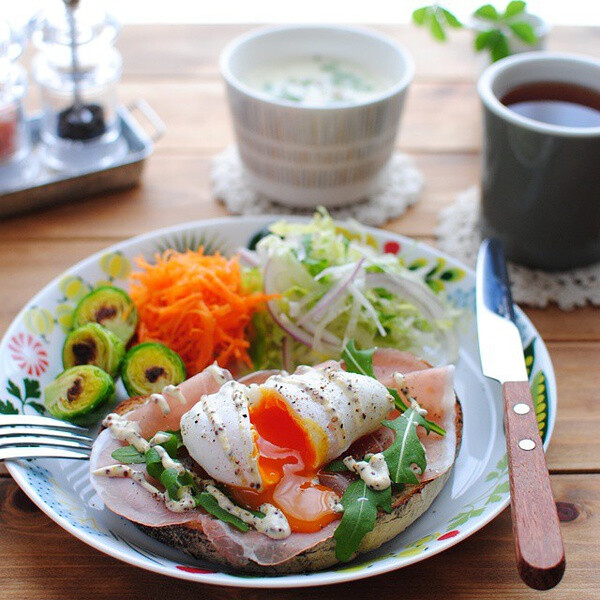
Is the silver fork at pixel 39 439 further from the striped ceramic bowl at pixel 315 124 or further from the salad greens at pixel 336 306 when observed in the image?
the striped ceramic bowl at pixel 315 124

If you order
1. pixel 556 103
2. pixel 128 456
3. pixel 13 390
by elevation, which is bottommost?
pixel 13 390

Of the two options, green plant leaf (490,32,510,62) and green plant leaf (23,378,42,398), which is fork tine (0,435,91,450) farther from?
green plant leaf (490,32,510,62)

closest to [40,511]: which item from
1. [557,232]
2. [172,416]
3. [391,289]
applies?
[172,416]

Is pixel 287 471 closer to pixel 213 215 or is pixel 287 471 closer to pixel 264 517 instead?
pixel 264 517

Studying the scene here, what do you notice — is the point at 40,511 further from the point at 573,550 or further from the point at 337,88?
the point at 337,88

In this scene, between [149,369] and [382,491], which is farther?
[149,369]

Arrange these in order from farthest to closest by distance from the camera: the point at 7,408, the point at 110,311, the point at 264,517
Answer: the point at 110,311 < the point at 7,408 < the point at 264,517

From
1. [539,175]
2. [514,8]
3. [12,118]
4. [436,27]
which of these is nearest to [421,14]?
[436,27]
